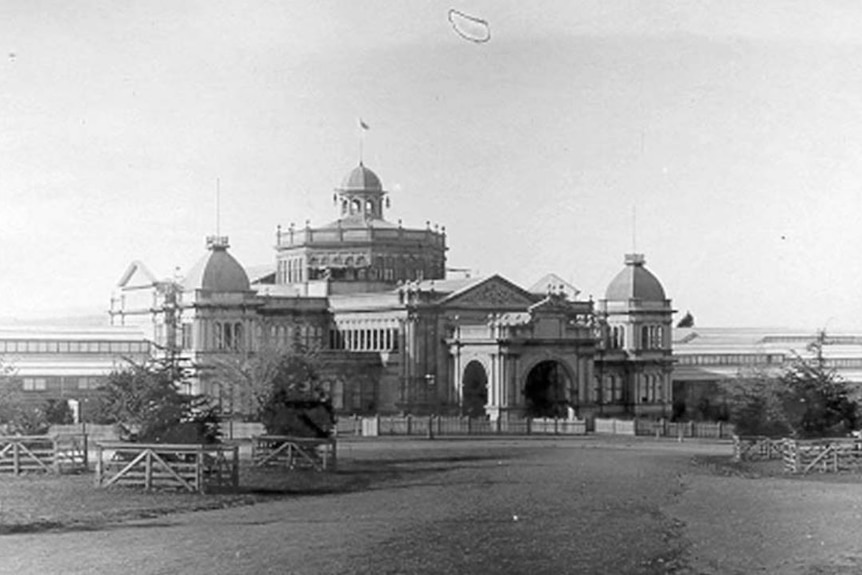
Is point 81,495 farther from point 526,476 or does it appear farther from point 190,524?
point 526,476

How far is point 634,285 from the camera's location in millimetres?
108688

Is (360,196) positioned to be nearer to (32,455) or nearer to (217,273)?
(217,273)

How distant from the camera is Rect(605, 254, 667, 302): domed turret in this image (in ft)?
356

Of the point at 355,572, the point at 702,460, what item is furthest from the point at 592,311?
the point at 355,572

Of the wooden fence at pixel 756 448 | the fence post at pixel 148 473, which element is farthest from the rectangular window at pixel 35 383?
the fence post at pixel 148 473

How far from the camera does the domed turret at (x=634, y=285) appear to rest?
108438 millimetres

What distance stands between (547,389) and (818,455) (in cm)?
4795

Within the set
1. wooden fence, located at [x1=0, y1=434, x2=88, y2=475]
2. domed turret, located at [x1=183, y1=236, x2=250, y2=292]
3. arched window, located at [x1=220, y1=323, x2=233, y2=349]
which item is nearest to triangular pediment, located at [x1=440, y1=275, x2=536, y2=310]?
domed turret, located at [x1=183, y1=236, x2=250, y2=292]

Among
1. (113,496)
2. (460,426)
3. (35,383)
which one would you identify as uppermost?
(35,383)

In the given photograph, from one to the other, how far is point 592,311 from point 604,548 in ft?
253

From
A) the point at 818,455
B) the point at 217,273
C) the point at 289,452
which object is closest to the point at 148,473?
the point at 289,452

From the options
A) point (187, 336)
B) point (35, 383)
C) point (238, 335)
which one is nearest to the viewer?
point (35, 383)

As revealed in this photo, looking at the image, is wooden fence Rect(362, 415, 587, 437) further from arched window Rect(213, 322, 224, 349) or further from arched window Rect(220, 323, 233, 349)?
arched window Rect(213, 322, 224, 349)

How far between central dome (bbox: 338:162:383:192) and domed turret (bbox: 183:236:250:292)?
1577 centimetres
